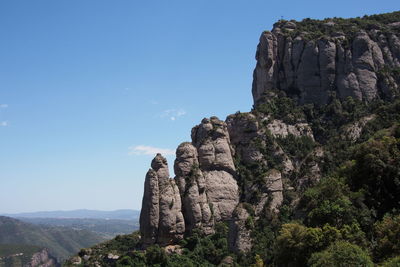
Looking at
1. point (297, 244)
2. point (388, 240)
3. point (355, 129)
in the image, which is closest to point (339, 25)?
point (355, 129)

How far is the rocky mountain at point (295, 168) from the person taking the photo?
45031mm

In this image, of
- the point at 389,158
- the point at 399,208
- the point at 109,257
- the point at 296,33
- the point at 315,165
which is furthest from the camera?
the point at 296,33

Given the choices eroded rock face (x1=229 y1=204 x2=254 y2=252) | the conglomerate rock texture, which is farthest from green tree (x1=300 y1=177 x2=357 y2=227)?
the conglomerate rock texture

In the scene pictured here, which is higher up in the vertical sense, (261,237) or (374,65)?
(374,65)

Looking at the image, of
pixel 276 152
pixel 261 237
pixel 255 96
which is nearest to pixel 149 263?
pixel 261 237

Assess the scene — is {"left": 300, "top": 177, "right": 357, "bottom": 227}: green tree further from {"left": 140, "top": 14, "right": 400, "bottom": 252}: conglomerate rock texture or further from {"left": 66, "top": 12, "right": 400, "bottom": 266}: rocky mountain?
{"left": 140, "top": 14, "right": 400, "bottom": 252}: conglomerate rock texture

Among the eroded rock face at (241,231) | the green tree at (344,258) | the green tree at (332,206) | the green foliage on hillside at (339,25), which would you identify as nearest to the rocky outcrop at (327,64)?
the green foliage on hillside at (339,25)

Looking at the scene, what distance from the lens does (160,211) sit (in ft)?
228

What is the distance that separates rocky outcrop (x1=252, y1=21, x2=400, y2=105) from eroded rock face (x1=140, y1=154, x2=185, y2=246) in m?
34.3

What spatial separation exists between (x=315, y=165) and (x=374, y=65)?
98.5ft

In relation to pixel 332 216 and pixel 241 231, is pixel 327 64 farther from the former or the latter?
pixel 332 216

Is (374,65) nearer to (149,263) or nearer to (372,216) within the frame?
(372,216)

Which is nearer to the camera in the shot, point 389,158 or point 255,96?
point 389,158

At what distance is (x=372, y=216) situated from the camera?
150 feet
